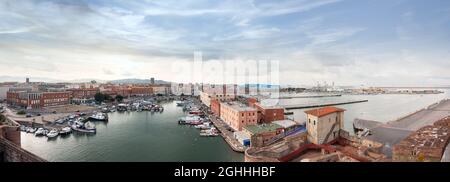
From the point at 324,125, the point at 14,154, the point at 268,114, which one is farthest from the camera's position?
the point at 268,114

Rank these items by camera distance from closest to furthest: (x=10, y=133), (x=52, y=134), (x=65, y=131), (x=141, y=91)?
(x=10, y=133) → (x=52, y=134) → (x=65, y=131) → (x=141, y=91)

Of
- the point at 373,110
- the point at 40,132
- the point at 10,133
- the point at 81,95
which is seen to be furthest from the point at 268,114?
the point at 81,95

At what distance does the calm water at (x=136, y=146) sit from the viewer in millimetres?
5605

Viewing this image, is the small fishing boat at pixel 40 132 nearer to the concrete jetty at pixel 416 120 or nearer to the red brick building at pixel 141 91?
the concrete jetty at pixel 416 120

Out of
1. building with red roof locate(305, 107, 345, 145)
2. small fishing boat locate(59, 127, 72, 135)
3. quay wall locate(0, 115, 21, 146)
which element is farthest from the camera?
small fishing boat locate(59, 127, 72, 135)

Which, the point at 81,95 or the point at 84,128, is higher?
the point at 81,95

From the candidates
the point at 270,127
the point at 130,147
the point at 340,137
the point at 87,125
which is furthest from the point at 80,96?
the point at 340,137

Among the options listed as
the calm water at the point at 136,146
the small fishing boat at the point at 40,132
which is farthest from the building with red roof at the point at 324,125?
the small fishing boat at the point at 40,132

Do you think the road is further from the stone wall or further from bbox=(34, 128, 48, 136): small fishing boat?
bbox=(34, 128, 48, 136): small fishing boat

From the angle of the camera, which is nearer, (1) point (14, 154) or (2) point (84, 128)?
(1) point (14, 154)

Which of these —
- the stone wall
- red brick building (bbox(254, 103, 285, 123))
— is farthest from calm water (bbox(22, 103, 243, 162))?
red brick building (bbox(254, 103, 285, 123))

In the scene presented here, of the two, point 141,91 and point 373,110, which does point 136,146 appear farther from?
point 141,91

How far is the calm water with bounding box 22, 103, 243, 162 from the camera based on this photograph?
5605mm

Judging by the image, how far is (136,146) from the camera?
653 cm
